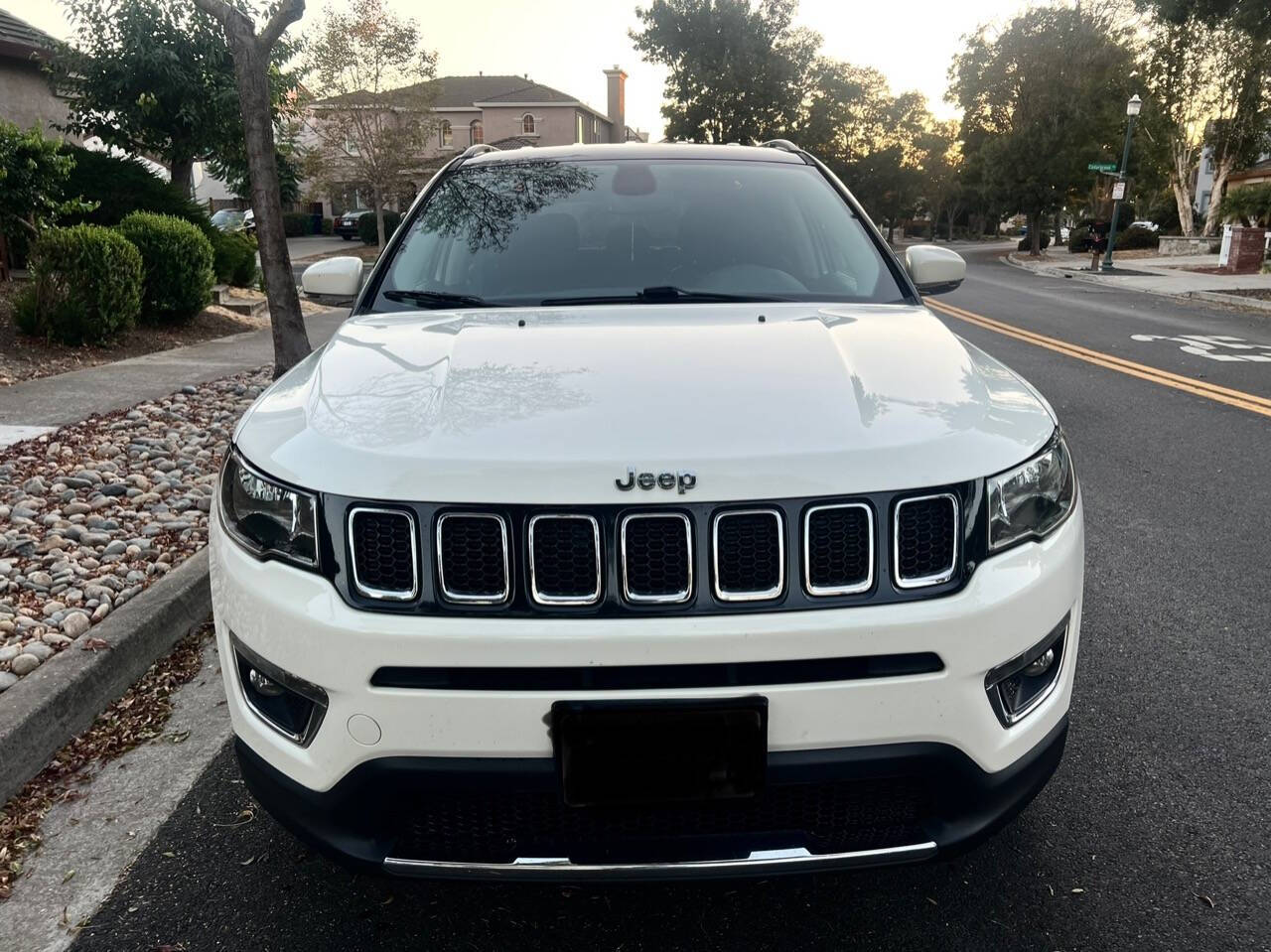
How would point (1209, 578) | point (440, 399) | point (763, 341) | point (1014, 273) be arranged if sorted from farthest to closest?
1. point (1014, 273)
2. point (1209, 578)
3. point (763, 341)
4. point (440, 399)

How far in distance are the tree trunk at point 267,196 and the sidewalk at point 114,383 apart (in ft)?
3.72

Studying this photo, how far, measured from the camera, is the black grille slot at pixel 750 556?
1.80m

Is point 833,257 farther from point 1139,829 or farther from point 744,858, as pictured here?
point 744,858

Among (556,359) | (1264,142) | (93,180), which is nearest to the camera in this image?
(556,359)

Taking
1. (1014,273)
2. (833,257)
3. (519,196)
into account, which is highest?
(519,196)

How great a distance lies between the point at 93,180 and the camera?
15.6 meters

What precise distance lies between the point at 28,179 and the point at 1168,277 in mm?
24003

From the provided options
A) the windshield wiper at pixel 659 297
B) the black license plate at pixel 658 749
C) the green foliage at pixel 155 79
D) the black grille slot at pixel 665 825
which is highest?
the green foliage at pixel 155 79

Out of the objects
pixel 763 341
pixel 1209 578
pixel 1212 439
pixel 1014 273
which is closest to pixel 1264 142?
pixel 1014 273

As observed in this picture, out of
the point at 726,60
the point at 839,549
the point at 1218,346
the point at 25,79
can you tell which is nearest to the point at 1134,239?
the point at 726,60

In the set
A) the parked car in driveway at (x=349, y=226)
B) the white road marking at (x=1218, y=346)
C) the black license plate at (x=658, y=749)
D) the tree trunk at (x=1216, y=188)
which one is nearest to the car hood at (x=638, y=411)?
the black license plate at (x=658, y=749)

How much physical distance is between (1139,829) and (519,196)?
263 cm

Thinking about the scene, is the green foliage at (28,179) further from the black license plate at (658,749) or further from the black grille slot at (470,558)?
the black license plate at (658,749)

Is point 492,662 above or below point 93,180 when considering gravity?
below
